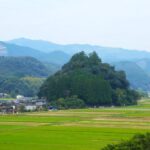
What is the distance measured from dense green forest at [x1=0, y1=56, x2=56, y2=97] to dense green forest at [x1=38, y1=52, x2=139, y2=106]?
746 inches

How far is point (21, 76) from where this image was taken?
10838cm

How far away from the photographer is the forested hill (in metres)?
119

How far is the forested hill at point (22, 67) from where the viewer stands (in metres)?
119

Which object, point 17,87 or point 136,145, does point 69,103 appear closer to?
point 17,87

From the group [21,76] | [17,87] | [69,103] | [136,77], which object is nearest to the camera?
[69,103]

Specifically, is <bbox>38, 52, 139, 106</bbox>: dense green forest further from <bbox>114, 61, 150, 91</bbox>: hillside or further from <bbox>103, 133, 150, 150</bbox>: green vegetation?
<bbox>114, 61, 150, 91</bbox>: hillside

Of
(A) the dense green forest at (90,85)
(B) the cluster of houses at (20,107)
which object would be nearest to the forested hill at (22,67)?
(A) the dense green forest at (90,85)

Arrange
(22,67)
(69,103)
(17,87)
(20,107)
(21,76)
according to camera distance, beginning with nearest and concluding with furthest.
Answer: (20,107) < (69,103) < (17,87) < (21,76) < (22,67)

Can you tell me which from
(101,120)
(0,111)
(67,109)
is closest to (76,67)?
(67,109)

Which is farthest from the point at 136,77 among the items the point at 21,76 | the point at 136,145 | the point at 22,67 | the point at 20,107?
the point at 136,145

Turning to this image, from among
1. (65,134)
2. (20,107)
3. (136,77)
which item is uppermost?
(136,77)

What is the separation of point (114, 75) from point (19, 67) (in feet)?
171

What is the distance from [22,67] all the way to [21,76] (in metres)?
14.7

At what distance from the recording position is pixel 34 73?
405 ft
